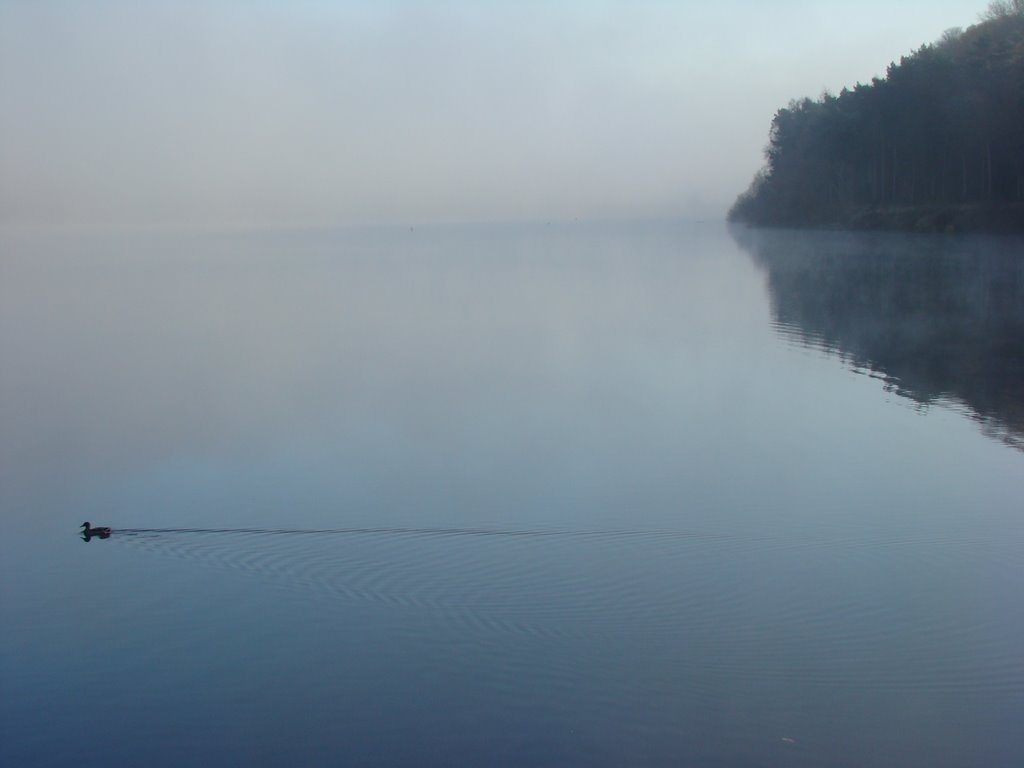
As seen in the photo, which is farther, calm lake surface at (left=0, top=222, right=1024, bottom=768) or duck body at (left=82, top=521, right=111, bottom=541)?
duck body at (left=82, top=521, right=111, bottom=541)

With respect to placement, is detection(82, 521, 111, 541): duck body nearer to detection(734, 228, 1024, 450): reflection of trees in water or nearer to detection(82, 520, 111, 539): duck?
detection(82, 520, 111, 539): duck

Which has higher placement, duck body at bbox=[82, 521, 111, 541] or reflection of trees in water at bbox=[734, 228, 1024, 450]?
reflection of trees in water at bbox=[734, 228, 1024, 450]

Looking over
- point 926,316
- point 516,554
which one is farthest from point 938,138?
→ point 516,554

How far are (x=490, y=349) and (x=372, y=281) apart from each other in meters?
15.5

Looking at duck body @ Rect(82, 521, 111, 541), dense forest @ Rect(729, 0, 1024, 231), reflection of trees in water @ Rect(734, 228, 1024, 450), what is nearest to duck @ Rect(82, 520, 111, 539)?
duck body @ Rect(82, 521, 111, 541)

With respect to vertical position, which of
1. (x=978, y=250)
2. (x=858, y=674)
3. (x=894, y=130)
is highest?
(x=894, y=130)

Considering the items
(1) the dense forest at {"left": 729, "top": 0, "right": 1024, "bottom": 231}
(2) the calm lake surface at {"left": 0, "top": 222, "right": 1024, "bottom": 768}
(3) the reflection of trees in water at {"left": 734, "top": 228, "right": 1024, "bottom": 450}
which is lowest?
(2) the calm lake surface at {"left": 0, "top": 222, "right": 1024, "bottom": 768}

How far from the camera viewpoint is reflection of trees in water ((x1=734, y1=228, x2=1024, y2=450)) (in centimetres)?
1396

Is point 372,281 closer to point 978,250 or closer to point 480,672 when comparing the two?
point 978,250

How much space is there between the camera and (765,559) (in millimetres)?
7594

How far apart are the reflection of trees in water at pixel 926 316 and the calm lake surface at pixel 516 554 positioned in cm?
15

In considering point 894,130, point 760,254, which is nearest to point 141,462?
point 760,254

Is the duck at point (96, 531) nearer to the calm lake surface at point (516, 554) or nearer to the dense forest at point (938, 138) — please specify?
the calm lake surface at point (516, 554)

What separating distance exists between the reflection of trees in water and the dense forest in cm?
498
